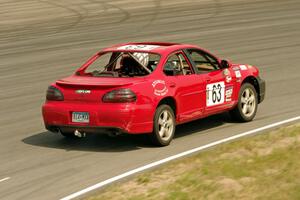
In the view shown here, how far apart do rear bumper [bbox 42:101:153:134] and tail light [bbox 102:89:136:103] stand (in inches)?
2.5

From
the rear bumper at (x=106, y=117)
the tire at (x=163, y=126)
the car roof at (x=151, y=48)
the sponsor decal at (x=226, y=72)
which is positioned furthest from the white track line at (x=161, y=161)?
the car roof at (x=151, y=48)

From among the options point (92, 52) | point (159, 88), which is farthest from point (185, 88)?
point (92, 52)

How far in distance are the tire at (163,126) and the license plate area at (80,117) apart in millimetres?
989

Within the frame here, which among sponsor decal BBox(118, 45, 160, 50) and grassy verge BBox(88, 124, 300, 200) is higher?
sponsor decal BBox(118, 45, 160, 50)

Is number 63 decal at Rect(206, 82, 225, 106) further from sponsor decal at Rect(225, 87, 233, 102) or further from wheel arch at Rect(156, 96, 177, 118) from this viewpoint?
wheel arch at Rect(156, 96, 177, 118)

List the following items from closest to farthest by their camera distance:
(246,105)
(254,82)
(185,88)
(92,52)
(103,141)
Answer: (185,88)
(103,141)
(246,105)
(254,82)
(92,52)

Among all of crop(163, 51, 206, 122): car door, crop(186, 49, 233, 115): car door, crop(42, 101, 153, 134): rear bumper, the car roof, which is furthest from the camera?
crop(186, 49, 233, 115): car door

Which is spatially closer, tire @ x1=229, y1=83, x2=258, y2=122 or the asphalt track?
the asphalt track

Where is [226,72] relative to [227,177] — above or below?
above

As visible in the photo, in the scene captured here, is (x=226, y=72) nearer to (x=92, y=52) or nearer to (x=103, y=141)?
(x=103, y=141)

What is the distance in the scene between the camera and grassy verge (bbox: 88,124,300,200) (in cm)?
870

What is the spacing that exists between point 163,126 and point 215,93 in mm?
1467

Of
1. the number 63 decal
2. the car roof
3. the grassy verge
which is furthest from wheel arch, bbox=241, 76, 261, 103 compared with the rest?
the grassy verge

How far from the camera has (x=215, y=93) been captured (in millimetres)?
12414
